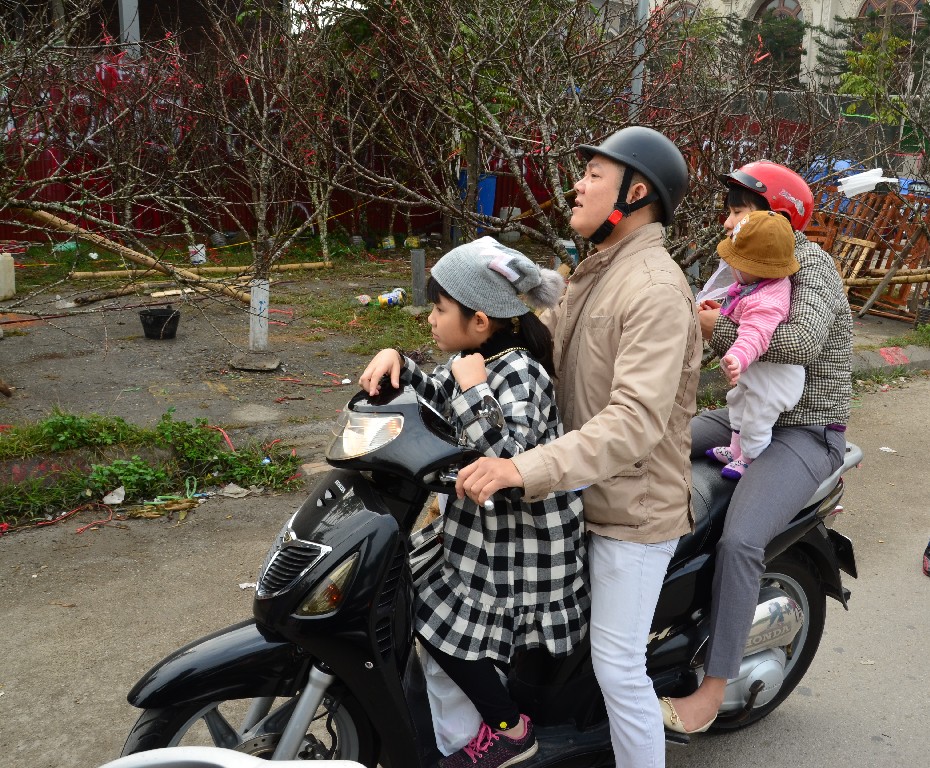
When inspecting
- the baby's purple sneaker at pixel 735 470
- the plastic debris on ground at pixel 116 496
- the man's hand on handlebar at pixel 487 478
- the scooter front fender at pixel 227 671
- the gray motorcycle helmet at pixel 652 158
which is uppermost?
the gray motorcycle helmet at pixel 652 158

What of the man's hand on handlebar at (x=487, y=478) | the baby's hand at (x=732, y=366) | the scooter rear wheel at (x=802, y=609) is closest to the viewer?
the man's hand on handlebar at (x=487, y=478)

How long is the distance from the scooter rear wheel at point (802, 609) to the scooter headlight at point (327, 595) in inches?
61.5

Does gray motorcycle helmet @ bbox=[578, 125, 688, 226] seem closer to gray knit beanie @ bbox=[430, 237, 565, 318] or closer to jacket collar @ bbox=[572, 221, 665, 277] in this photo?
jacket collar @ bbox=[572, 221, 665, 277]

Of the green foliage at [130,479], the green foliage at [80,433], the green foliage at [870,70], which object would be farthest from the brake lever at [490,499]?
the green foliage at [870,70]

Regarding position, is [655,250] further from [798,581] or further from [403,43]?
[403,43]

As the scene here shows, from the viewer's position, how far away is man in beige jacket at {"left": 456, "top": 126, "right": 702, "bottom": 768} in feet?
7.82

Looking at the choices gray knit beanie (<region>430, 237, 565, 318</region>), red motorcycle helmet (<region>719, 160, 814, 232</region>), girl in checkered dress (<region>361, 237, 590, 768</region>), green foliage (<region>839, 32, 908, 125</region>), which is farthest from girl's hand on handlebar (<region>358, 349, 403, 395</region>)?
green foliage (<region>839, 32, 908, 125</region>)

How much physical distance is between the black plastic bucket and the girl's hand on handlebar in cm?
664

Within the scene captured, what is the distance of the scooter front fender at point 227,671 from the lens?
90.2 inches

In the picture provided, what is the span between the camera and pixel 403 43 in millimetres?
6422

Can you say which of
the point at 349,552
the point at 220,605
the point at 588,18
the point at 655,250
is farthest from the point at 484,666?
the point at 588,18

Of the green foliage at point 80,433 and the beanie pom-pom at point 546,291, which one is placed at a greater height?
the beanie pom-pom at point 546,291

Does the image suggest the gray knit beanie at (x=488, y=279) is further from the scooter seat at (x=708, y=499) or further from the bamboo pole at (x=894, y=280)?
the bamboo pole at (x=894, y=280)

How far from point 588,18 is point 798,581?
15.7 ft
